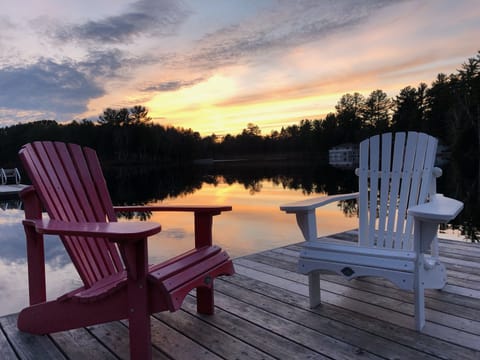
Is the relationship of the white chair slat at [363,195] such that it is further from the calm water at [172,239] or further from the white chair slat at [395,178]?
the calm water at [172,239]

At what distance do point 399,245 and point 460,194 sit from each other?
30.8 ft

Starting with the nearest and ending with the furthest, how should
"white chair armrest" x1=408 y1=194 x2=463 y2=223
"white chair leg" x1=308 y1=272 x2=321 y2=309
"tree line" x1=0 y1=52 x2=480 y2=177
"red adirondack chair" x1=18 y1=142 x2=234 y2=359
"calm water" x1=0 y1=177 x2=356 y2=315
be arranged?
"red adirondack chair" x1=18 y1=142 x2=234 y2=359
"white chair armrest" x1=408 y1=194 x2=463 y2=223
"white chair leg" x1=308 y1=272 x2=321 y2=309
"calm water" x1=0 y1=177 x2=356 y2=315
"tree line" x1=0 y1=52 x2=480 y2=177

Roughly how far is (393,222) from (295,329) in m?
1.17

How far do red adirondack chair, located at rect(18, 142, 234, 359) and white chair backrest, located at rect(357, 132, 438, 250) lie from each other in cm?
116

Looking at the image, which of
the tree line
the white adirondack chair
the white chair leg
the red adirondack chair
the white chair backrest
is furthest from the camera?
the tree line

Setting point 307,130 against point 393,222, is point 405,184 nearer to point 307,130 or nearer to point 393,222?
point 393,222

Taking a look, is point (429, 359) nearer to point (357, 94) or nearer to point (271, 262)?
point (271, 262)

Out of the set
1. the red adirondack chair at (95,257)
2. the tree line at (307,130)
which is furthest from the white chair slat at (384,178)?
the tree line at (307,130)

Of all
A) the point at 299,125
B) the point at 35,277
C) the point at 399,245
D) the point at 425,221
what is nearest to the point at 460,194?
the point at 399,245

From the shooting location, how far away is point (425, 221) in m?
1.61

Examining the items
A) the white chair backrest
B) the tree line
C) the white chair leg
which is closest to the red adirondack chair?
the white chair leg

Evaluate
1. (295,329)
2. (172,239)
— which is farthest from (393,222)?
(172,239)

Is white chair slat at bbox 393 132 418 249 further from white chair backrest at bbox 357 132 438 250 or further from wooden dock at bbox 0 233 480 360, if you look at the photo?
wooden dock at bbox 0 233 480 360

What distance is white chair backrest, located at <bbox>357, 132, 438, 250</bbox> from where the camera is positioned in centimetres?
230
